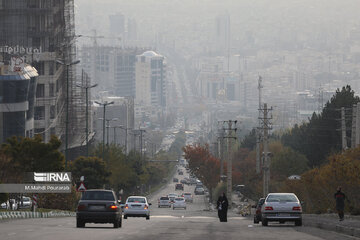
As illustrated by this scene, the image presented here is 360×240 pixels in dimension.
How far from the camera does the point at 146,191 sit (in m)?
190

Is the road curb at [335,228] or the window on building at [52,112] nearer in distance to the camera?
the road curb at [335,228]

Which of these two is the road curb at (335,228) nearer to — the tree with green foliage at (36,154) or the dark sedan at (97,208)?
the dark sedan at (97,208)

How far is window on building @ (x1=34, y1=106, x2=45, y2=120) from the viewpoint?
463 ft

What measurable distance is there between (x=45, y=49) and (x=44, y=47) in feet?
1.03

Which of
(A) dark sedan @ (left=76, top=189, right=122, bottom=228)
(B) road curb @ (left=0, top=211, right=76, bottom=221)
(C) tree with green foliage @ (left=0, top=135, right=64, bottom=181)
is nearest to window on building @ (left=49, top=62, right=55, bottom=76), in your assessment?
(C) tree with green foliage @ (left=0, top=135, right=64, bottom=181)

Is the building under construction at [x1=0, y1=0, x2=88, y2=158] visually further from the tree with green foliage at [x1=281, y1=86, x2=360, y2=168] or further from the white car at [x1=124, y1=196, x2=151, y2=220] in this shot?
the white car at [x1=124, y1=196, x2=151, y2=220]

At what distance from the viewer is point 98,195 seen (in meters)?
42.2

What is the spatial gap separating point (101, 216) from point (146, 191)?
14894 cm

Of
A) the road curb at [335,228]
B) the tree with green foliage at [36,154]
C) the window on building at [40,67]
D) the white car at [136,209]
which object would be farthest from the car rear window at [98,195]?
the window on building at [40,67]

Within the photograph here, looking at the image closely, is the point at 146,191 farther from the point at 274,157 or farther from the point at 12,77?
the point at 12,77

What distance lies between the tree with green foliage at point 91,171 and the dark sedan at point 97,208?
52.3 metres

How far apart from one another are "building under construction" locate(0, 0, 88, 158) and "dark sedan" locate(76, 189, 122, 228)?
95499mm

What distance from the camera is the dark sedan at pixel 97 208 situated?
41688mm

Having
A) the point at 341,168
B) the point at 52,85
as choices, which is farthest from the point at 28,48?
the point at 341,168
